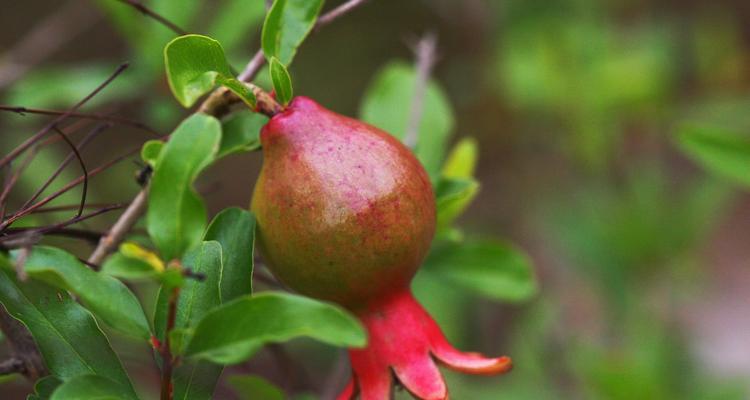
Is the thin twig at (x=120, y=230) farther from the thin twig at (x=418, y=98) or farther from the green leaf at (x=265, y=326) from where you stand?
the thin twig at (x=418, y=98)

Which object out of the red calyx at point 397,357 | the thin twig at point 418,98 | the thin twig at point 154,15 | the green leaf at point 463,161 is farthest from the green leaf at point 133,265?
the green leaf at point 463,161

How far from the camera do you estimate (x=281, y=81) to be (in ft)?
2.37

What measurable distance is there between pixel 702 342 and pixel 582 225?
2.34 feet

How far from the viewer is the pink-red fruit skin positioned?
688mm

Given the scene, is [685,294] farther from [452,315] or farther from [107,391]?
[107,391]

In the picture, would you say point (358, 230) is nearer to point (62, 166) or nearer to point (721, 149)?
point (62, 166)

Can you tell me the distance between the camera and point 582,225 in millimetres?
2016

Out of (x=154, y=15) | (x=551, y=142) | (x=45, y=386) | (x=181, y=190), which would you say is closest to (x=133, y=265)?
(x=181, y=190)

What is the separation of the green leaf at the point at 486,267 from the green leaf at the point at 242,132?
1.41ft

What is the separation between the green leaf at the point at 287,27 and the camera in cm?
76

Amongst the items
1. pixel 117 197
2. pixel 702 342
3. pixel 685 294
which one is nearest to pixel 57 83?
pixel 117 197

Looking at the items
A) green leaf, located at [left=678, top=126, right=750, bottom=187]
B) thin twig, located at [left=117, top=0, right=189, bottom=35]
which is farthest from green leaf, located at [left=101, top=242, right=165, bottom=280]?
green leaf, located at [left=678, top=126, right=750, bottom=187]

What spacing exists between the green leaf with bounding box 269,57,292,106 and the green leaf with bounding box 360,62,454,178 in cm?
43

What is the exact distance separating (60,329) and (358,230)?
0.80ft
